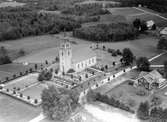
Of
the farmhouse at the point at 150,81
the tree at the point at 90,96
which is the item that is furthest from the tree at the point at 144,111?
the farmhouse at the point at 150,81

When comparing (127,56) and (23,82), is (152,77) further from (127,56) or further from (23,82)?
(23,82)

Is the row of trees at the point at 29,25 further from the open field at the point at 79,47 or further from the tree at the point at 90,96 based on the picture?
the tree at the point at 90,96

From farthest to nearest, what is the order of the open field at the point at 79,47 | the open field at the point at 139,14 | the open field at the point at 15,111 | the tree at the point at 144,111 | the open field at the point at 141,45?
the open field at the point at 139,14 → the open field at the point at 141,45 → the open field at the point at 79,47 → the open field at the point at 15,111 → the tree at the point at 144,111

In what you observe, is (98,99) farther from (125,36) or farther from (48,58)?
(125,36)

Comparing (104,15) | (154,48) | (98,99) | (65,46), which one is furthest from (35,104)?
(104,15)

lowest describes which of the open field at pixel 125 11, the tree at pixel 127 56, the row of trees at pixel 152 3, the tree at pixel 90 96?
the tree at pixel 90 96

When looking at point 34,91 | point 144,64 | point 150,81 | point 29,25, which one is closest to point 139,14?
point 29,25
